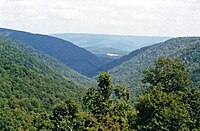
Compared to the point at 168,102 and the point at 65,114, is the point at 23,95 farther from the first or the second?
the point at 168,102

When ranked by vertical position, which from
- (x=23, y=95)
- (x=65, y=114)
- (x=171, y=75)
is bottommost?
(x=23, y=95)

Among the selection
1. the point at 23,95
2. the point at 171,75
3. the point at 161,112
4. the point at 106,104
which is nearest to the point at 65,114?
the point at 106,104

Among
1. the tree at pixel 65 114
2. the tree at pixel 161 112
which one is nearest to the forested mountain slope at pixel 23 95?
the tree at pixel 65 114

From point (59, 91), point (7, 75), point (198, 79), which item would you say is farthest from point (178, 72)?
point (198, 79)

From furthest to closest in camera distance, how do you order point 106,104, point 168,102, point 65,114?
point 65,114
point 106,104
point 168,102

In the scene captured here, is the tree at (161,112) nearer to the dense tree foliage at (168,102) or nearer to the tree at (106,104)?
the dense tree foliage at (168,102)

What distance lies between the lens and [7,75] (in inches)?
6058

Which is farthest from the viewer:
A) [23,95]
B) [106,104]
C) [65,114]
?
[23,95]

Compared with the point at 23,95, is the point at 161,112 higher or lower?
higher

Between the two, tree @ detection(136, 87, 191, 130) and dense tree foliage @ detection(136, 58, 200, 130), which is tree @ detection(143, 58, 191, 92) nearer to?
dense tree foliage @ detection(136, 58, 200, 130)

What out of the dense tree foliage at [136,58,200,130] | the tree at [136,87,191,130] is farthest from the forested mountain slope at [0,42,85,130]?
the tree at [136,87,191,130]

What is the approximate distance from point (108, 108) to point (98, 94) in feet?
6.45

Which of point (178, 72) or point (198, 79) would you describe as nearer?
point (178, 72)

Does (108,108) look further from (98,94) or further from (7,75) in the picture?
(7,75)
